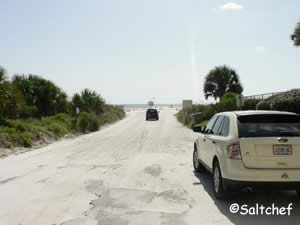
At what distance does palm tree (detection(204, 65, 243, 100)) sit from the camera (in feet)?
220

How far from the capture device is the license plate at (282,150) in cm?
→ 640

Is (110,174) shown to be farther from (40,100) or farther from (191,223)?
(40,100)

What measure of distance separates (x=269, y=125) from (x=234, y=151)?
3.11 feet

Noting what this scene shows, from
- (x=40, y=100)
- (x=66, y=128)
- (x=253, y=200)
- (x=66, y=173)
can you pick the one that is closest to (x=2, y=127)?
(x=66, y=128)

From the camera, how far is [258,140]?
254 inches

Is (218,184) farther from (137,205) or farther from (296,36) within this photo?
(296,36)

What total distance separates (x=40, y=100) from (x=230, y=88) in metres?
43.5

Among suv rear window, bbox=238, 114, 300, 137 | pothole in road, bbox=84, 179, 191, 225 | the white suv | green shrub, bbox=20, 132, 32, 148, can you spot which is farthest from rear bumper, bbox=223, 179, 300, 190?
green shrub, bbox=20, 132, 32, 148

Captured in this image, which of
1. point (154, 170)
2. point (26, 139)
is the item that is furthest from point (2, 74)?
point (154, 170)

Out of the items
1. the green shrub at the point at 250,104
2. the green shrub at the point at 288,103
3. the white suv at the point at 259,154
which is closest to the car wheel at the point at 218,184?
the white suv at the point at 259,154

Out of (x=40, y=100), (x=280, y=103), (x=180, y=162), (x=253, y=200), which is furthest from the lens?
(x=40, y=100)

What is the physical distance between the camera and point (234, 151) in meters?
6.54

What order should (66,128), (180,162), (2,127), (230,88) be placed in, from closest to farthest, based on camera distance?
1. (180,162)
2. (2,127)
3. (66,128)
4. (230,88)

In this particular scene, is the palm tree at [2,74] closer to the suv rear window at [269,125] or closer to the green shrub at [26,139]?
the green shrub at [26,139]
